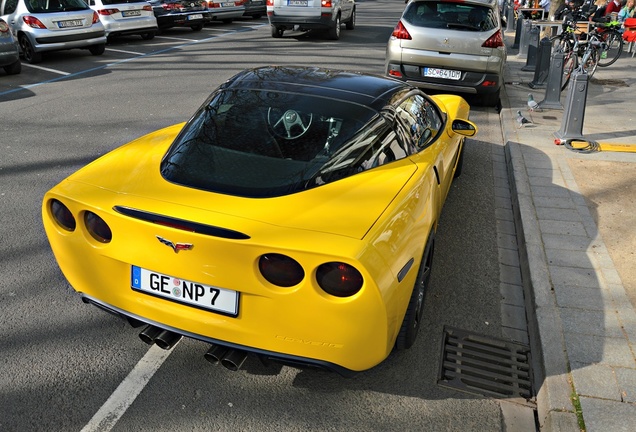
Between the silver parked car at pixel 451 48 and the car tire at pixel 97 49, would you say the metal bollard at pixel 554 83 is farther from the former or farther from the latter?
the car tire at pixel 97 49

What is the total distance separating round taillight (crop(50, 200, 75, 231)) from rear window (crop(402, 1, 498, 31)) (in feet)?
25.6

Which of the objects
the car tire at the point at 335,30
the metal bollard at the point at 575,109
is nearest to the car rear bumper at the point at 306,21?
the car tire at the point at 335,30

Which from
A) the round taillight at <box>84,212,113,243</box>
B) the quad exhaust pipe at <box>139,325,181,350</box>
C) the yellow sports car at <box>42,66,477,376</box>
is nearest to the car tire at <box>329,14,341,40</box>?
the yellow sports car at <box>42,66,477,376</box>

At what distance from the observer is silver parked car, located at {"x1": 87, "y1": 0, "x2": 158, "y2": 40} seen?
1555 centimetres

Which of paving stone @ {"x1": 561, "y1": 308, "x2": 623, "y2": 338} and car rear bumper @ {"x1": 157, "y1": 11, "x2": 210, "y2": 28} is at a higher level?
car rear bumper @ {"x1": 157, "y1": 11, "x2": 210, "y2": 28}

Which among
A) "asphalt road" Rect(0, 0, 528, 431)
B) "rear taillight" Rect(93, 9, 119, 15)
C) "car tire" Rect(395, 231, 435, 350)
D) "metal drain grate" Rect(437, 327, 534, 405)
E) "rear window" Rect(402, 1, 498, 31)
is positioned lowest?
"metal drain grate" Rect(437, 327, 534, 405)

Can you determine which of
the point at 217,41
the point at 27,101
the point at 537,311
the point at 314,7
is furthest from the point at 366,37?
the point at 537,311

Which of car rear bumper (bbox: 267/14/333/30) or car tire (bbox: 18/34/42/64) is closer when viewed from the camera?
car tire (bbox: 18/34/42/64)

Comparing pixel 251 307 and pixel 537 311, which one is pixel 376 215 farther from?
pixel 537 311

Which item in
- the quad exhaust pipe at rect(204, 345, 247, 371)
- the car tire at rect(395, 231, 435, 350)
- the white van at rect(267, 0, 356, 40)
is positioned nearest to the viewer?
the quad exhaust pipe at rect(204, 345, 247, 371)

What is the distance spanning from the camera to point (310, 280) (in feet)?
8.30

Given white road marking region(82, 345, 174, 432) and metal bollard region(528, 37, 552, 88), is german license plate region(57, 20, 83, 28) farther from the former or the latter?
white road marking region(82, 345, 174, 432)

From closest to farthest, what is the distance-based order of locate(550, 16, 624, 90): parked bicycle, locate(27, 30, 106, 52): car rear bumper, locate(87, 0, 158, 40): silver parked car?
locate(550, 16, 624, 90): parked bicycle
locate(27, 30, 106, 52): car rear bumper
locate(87, 0, 158, 40): silver parked car

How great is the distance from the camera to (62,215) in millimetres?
3041
